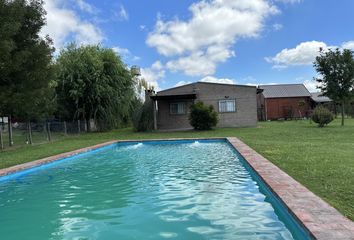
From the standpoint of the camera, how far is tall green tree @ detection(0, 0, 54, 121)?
14.4 meters

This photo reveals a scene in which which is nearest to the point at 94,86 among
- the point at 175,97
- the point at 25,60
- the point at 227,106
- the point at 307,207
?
the point at 175,97

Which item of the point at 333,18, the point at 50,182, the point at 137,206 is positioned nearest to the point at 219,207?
the point at 137,206

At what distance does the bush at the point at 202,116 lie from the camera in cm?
2488

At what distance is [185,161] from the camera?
12195 millimetres

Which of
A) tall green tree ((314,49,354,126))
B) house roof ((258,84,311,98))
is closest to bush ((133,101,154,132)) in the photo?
tall green tree ((314,49,354,126))

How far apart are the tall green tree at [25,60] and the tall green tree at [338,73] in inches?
712

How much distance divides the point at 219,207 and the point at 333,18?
746 inches

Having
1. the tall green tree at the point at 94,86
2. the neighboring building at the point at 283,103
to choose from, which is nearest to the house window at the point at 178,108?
the tall green tree at the point at 94,86

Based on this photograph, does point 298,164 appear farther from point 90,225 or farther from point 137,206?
point 90,225

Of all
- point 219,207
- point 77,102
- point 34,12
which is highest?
point 34,12

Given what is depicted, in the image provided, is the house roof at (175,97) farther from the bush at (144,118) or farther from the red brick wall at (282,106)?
the red brick wall at (282,106)

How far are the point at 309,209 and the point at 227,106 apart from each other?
2366cm

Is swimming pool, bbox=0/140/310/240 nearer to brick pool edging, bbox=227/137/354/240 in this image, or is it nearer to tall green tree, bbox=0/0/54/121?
brick pool edging, bbox=227/137/354/240

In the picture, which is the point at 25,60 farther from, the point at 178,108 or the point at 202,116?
the point at 178,108
